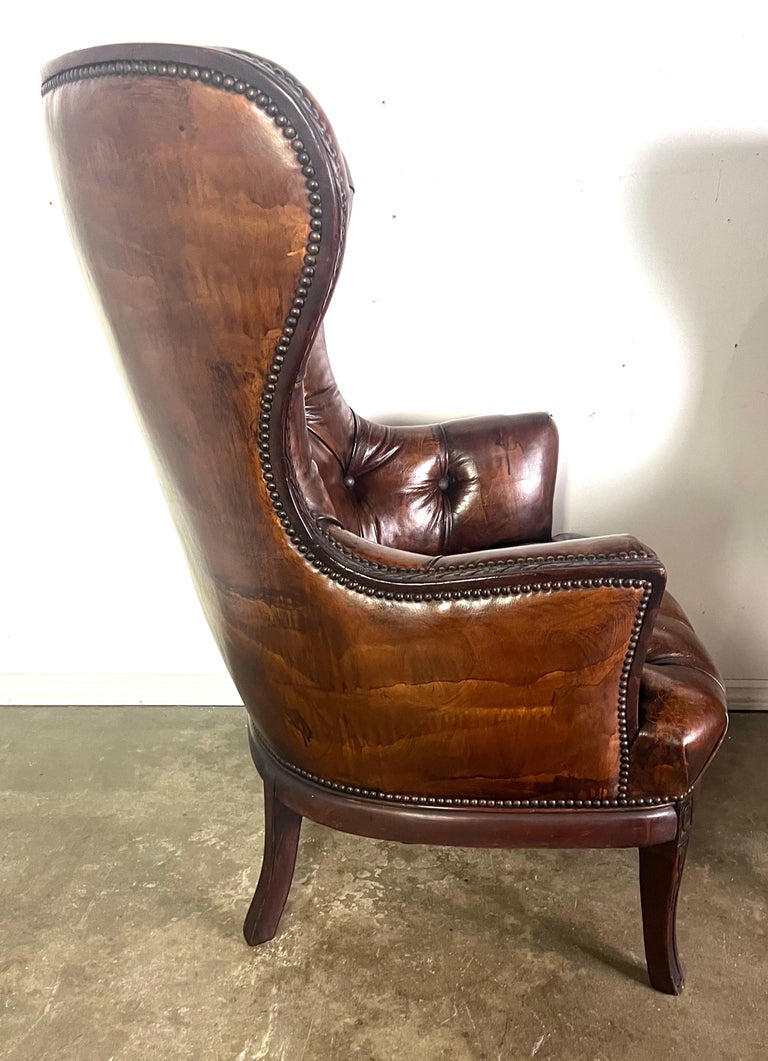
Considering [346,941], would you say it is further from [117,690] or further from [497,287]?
[497,287]

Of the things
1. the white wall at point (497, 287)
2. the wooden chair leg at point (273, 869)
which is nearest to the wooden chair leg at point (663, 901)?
the wooden chair leg at point (273, 869)

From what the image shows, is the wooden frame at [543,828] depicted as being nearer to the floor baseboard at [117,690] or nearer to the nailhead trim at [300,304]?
the nailhead trim at [300,304]

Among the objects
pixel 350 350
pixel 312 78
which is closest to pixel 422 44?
pixel 312 78

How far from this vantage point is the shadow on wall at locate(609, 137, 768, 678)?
1.48 metres

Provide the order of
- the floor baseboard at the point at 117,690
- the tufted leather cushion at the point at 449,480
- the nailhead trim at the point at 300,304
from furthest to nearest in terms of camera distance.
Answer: the floor baseboard at the point at 117,690 < the tufted leather cushion at the point at 449,480 < the nailhead trim at the point at 300,304

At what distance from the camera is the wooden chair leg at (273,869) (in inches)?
45.8

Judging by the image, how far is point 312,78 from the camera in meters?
1.45

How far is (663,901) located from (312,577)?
0.64 metres

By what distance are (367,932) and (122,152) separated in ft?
3.63

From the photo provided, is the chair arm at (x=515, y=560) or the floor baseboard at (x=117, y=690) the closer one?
the chair arm at (x=515, y=560)

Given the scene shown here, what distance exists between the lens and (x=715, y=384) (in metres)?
1.61

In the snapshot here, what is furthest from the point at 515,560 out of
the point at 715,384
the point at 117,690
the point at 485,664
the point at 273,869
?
the point at 117,690

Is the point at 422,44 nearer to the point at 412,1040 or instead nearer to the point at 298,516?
the point at 298,516

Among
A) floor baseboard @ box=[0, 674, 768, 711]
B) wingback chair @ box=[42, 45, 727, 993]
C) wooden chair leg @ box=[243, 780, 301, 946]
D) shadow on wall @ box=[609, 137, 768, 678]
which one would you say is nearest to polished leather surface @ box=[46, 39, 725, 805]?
wingback chair @ box=[42, 45, 727, 993]
